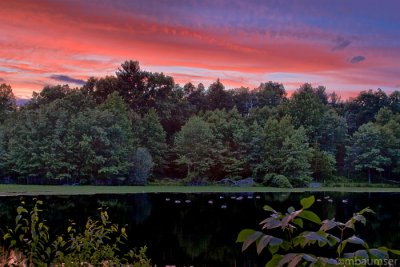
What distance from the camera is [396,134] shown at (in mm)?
62844

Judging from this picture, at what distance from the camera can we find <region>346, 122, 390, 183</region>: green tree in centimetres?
5878

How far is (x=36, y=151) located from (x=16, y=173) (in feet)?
18.1

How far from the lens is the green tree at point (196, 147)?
53750mm

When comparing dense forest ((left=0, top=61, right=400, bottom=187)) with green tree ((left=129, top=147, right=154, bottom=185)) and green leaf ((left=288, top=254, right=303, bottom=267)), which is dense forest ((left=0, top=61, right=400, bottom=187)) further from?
green leaf ((left=288, top=254, right=303, bottom=267))

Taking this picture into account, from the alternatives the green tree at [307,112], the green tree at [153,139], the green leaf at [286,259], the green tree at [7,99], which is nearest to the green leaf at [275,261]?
the green leaf at [286,259]

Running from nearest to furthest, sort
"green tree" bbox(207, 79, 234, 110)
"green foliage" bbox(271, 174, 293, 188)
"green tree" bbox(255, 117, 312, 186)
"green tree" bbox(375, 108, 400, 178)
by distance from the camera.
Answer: "green foliage" bbox(271, 174, 293, 188), "green tree" bbox(255, 117, 312, 186), "green tree" bbox(375, 108, 400, 178), "green tree" bbox(207, 79, 234, 110)

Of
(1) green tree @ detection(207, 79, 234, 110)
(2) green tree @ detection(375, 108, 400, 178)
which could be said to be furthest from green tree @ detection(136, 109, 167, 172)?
(2) green tree @ detection(375, 108, 400, 178)

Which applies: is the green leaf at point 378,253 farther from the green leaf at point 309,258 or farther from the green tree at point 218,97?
the green tree at point 218,97

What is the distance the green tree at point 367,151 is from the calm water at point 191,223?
2704 centimetres

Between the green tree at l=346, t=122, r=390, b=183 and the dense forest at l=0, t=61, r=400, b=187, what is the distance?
0.12 m

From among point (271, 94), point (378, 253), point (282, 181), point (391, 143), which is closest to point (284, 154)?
point (282, 181)

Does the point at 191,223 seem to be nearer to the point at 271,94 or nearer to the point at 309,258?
the point at 309,258

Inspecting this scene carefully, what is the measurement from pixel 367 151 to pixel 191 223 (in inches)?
1672

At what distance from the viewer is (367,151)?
6019 centimetres
